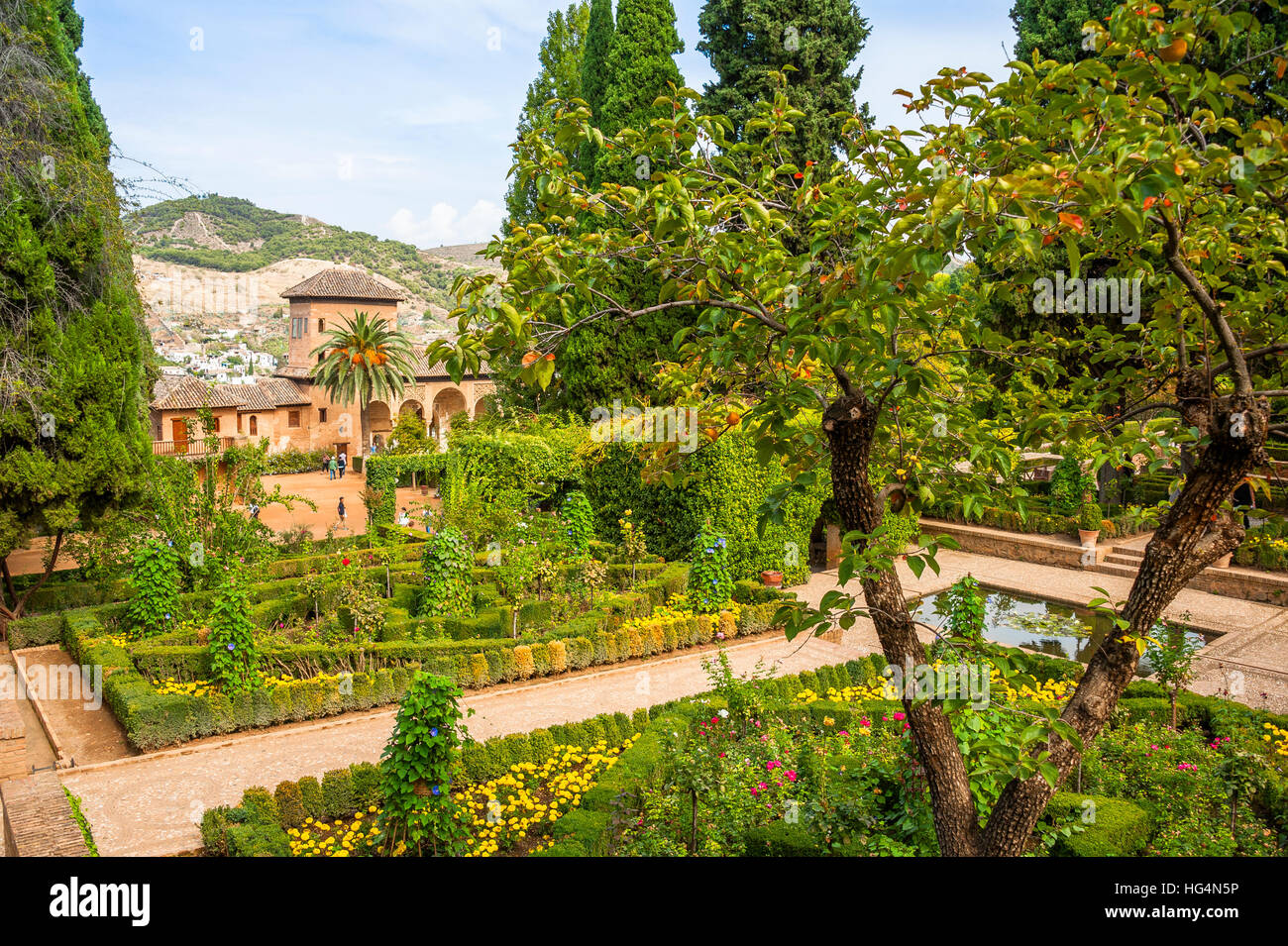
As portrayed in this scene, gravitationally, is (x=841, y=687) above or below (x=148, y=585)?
below

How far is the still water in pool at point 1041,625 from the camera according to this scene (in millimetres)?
11336

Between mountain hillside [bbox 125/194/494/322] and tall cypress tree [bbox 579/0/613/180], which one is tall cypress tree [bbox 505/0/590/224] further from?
mountain hillside [bbox 125/194/494/322]

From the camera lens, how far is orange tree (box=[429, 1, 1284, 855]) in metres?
2.51

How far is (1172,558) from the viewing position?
3.39 meters

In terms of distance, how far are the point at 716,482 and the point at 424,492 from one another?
15.6 m

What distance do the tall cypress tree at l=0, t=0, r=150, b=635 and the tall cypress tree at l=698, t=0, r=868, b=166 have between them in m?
12.5

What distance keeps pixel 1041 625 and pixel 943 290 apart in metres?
11.0

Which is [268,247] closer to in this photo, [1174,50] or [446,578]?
[446,578]

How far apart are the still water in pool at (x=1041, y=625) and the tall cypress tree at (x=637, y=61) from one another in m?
10.8

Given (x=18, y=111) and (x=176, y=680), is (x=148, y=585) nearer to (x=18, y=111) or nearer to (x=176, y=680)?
(x=176, y=680)

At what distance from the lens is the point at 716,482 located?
13.5 metres

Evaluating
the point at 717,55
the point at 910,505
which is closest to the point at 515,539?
the point at 910,505

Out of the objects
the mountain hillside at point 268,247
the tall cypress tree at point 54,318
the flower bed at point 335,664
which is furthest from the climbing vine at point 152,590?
the mountain hillside at point 268,247

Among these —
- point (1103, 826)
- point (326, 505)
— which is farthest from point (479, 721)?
point (326, 505)
